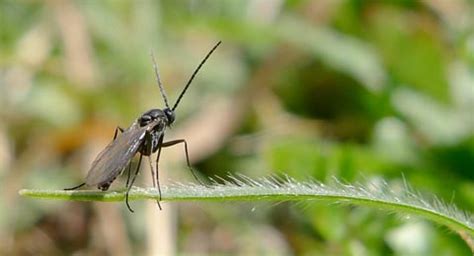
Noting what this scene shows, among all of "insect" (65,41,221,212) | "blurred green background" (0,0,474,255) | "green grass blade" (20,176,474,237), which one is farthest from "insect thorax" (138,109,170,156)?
"green grass blade" (20,176,474,237)

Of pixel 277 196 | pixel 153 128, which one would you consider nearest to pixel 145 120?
pixel 153 128

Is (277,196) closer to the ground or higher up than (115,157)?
higher up

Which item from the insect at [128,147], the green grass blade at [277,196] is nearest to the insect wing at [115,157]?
the insect at [128,147]

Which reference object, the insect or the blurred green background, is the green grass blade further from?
the blurred green background

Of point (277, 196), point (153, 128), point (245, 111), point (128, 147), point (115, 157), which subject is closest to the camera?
point (277, 196)

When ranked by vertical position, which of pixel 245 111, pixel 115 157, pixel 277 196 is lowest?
pixel 245 111

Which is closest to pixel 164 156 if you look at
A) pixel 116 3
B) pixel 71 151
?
pixel 71 151

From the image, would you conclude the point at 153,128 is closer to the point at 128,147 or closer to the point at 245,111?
the point at 128,147
